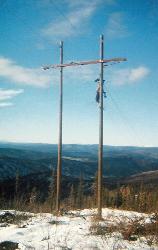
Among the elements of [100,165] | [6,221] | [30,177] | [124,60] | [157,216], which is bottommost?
[30,177]

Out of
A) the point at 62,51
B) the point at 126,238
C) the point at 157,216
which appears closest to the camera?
the point at 126,238

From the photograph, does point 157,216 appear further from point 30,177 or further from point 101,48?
point 30,177

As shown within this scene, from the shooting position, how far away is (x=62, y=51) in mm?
20000

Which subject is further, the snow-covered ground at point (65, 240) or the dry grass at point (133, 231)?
the dry grass at point (133, 231)

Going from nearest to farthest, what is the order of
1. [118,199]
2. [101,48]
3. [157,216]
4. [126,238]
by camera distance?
[126,238] < [157,216] < [101,48] < [118,199]

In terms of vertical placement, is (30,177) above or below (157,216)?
below

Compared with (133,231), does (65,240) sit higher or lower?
higher

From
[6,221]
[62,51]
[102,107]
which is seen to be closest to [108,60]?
[102,107]

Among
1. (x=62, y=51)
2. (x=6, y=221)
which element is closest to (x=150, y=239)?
(x=6, y=221)

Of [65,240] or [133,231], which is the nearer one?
[65,240]

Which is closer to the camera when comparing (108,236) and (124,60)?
(108,236)

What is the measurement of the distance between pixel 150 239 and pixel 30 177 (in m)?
76.4

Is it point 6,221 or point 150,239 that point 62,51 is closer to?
point 6,221

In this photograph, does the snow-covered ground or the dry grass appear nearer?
the snow-covered ground
